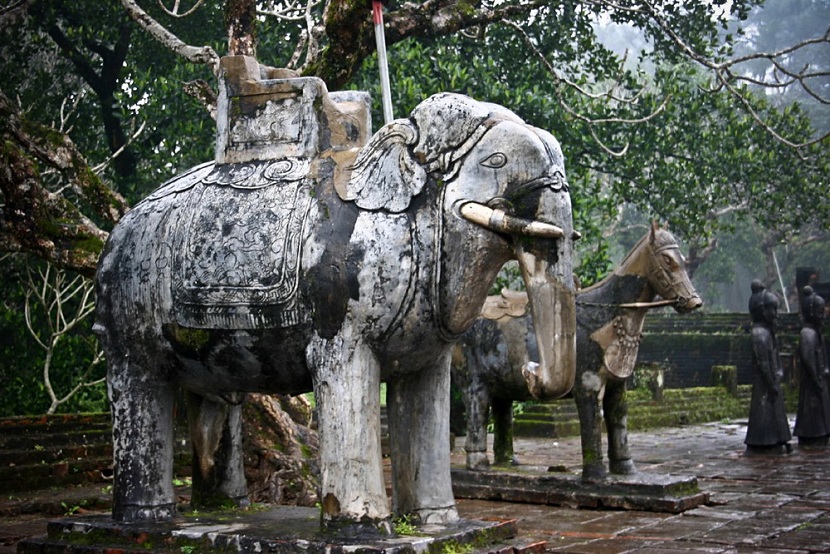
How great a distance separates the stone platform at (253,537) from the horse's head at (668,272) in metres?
3.41

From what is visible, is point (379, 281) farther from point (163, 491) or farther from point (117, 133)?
point (117, 133)

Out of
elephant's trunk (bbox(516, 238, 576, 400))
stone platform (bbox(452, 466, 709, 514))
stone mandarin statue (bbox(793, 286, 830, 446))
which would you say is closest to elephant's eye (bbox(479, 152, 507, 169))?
elephant's trunk (bbox(516, 238, 576, 400))

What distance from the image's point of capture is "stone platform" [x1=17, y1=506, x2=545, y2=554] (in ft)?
15.8

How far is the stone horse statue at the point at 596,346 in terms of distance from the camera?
27.7 feet

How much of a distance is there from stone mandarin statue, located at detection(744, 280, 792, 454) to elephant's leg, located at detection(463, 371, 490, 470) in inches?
188

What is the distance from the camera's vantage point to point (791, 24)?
52.4 m

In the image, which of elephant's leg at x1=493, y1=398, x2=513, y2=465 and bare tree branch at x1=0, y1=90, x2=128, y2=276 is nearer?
bare tree branch at x1=0, y1=90, x2=128, y2=276

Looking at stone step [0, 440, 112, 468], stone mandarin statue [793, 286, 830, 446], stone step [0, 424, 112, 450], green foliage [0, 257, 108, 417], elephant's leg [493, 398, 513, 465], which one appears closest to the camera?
stone step [0, 440, 112, 468]

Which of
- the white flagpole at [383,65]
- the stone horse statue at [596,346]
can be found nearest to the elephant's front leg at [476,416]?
the stone horse statue at [596,346]

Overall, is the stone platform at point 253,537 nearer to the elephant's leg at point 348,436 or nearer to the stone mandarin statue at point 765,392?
the elephant's leg at point 348,436

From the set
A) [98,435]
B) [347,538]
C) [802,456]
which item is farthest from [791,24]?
[347,538]

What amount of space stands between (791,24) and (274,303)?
172ft

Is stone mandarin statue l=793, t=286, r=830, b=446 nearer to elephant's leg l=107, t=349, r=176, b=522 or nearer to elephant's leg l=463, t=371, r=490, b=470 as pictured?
elephant's leg l=463, t=371, r=490, b=470

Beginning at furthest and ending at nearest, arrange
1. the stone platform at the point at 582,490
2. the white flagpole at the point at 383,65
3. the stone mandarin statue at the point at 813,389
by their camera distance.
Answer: the stone mandarin statue at the point at 813,389 < the stone platform at the point at 582,490 < the white flagpole at the point at 383,65
